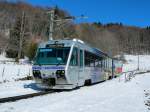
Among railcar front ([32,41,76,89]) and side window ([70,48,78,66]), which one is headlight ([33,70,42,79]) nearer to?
railcar front ([32,41,76,89])

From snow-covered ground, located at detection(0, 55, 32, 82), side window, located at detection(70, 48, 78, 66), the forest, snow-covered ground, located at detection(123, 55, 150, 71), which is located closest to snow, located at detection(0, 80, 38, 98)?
side window, located at detection(70, 48, 78, 66)

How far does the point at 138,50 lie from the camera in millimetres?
193125

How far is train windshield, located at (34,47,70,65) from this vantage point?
18312 millimetres

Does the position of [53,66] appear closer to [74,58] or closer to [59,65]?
[59,65]

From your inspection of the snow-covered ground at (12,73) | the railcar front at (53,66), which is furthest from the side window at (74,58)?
the snow-covered ground at (12,73)

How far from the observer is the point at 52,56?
736 inches

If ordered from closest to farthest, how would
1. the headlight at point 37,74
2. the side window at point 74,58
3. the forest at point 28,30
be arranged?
the headlight at point 37,74 < the side window at point 74,58 < the forest at point 28,30

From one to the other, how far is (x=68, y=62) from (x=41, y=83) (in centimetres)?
202

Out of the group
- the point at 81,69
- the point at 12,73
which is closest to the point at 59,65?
the point at 81,69

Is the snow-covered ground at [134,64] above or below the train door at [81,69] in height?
above

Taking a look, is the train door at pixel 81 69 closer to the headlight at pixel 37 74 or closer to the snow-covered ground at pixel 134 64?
the headlight at pixel 37 74

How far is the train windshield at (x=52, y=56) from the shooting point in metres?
18.3

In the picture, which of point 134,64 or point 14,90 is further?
point 134,64

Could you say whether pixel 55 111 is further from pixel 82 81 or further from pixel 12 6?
pixel 12 6
